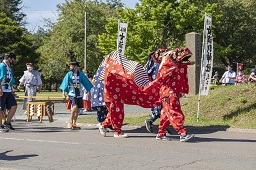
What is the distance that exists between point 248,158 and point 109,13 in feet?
165

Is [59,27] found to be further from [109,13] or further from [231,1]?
[231,1]

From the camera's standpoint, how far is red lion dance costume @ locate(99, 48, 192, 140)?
10.8m

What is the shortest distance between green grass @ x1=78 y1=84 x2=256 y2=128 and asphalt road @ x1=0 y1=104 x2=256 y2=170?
47.6 inches

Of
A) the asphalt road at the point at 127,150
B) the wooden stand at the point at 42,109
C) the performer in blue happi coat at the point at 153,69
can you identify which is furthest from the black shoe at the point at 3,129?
the performer in blue happi coat at the point at 153,69

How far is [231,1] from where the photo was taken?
5672 cm

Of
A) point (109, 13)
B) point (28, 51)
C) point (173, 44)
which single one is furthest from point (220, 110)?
point (109, 13)

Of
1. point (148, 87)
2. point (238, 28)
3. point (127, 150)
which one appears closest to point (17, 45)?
point (148, 87)

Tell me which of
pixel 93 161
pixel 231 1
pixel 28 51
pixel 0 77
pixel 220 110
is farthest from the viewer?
pixel 231 1

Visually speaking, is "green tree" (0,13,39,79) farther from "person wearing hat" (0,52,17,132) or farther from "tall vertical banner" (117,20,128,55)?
"person wearing hat" (0,52,17,132)

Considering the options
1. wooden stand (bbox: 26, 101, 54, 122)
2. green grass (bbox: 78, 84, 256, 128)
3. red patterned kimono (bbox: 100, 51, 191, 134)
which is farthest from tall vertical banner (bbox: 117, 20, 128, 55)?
red patterned kimono (bbox: 100, 51, 191, 134)

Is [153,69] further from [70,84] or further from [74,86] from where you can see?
[70,84]

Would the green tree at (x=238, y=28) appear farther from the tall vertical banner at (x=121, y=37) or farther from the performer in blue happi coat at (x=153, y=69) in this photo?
the performer in blue happi coat at (x=153, y=69)

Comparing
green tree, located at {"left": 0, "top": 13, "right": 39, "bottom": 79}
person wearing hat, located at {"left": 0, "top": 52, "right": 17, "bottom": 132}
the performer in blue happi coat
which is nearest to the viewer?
the performer in blue happi coat

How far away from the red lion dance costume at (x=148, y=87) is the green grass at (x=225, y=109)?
8.74 feet
